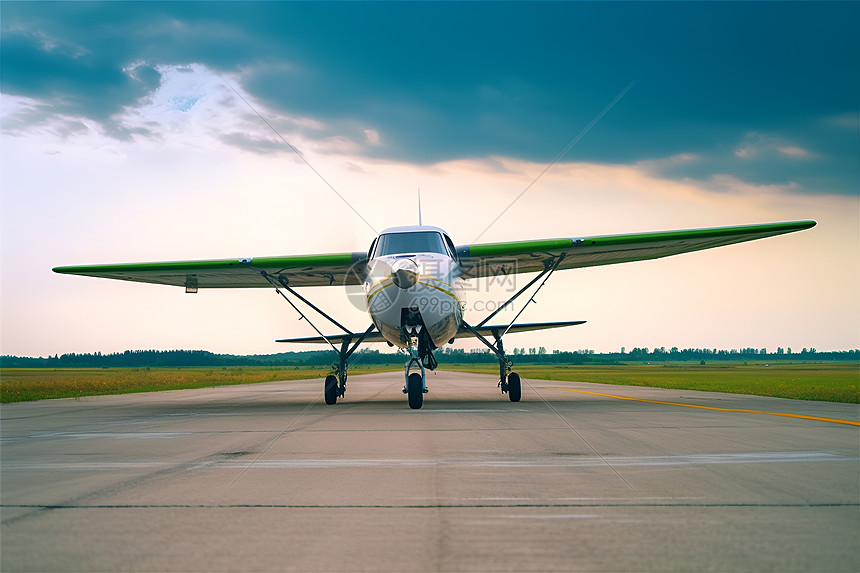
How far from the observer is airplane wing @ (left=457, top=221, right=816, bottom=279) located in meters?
15.4

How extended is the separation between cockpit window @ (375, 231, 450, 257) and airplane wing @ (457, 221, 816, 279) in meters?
2.16

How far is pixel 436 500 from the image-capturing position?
15.2 ft

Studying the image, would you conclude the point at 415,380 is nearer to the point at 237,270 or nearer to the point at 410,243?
the point at 410,243

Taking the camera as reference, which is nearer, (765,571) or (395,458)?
(765,571)

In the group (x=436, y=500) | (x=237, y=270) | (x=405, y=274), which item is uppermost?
(x=237, y=270)

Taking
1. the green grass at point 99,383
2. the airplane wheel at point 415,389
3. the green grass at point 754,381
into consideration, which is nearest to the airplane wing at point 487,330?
the airplane wheel at point 415,389

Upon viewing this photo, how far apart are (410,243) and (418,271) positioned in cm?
156

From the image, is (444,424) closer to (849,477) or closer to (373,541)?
(849,477)

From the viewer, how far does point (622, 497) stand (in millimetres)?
4680

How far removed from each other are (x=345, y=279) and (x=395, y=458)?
12.9 metres

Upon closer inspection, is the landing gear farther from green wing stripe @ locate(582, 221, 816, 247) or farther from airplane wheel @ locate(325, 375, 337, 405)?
green wing stripe @ locate(582, 221, 816, 247)

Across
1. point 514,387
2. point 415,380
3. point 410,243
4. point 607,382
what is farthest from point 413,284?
point 607,382

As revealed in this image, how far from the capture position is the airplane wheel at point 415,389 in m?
13.7

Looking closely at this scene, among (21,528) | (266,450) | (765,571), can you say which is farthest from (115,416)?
(765,571)
